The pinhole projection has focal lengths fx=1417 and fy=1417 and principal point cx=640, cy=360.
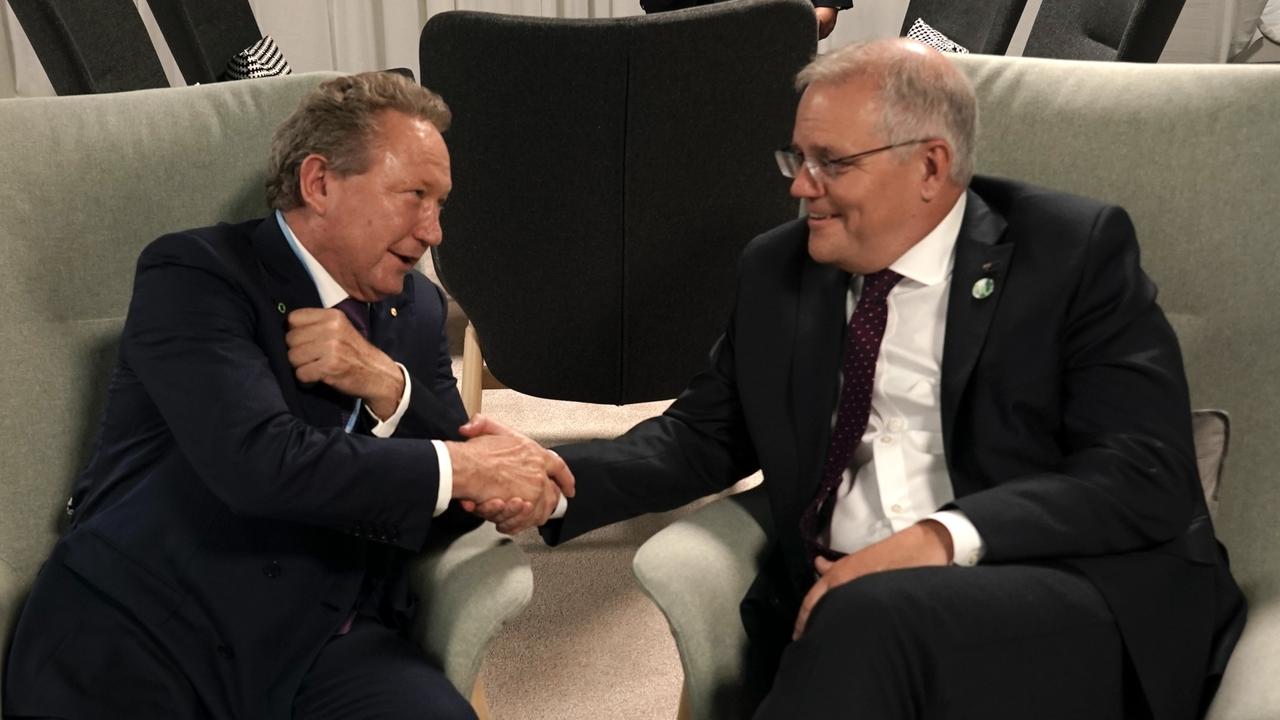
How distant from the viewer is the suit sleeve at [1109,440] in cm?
174

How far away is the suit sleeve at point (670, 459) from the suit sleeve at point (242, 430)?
0.83 ft

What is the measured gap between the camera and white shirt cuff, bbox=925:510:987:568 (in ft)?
5.67

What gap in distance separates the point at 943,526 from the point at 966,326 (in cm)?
30

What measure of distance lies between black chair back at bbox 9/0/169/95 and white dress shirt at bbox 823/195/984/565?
184 centimetres

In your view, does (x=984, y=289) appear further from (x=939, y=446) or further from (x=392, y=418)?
(x=392, y=418)

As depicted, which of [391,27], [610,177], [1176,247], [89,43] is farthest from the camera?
[391,27]

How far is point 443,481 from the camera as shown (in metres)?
1.88

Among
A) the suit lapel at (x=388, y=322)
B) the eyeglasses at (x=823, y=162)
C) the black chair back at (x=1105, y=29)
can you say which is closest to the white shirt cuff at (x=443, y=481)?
the suit lapel at (x=388, y=322)

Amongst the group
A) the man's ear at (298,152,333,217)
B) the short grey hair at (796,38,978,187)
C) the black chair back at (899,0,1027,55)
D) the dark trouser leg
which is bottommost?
the dark trouser leg

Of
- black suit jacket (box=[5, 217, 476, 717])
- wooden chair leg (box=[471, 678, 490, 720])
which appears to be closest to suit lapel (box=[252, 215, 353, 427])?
black suit jacket (box=[5, 217, 476, 717])

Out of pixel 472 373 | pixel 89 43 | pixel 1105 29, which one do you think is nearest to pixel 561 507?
pixel 472 373

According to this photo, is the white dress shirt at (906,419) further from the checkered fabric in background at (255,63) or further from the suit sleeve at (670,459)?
the checkered fabric in background at (255,63)

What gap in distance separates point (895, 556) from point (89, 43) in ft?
6.92

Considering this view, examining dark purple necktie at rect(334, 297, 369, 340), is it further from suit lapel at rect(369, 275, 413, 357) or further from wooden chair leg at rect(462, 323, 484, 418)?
wooden chair leg at rect(462, 323, 484, 418)
